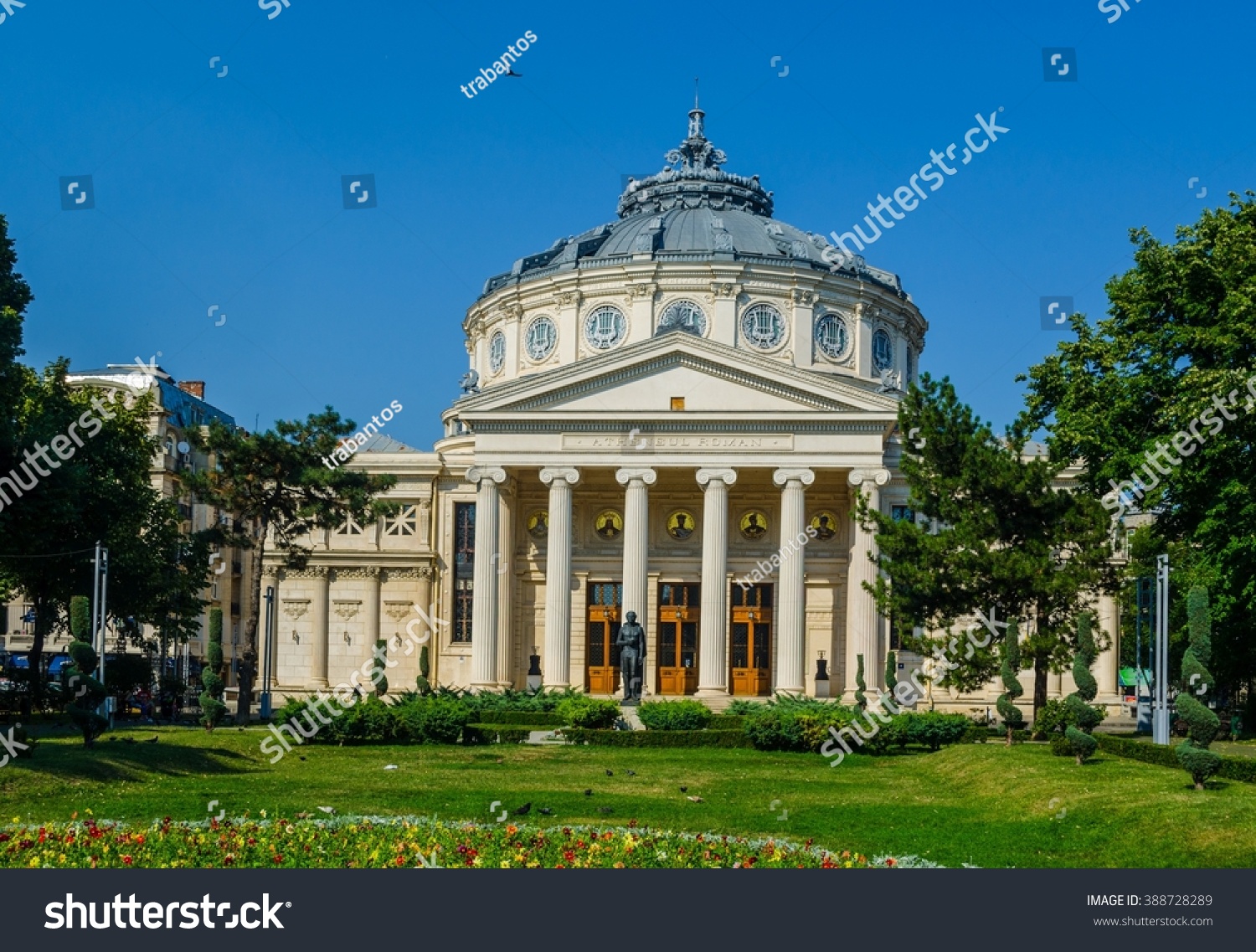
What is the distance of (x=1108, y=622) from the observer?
70.2m

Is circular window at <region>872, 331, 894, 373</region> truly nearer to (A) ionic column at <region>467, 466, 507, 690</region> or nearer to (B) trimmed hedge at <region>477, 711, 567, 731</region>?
(A) ionic column at <region>467, 466, 507, 690</region>

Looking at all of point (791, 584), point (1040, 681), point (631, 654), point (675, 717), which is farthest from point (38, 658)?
point (1040, 681)

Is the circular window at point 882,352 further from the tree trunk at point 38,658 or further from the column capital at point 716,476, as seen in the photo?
the tree trunk at point 38,658

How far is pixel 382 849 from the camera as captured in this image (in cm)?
1884

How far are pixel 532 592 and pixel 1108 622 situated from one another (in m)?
26.0

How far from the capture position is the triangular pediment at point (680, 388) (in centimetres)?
6256

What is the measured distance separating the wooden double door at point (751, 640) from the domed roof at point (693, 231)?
17.6 m

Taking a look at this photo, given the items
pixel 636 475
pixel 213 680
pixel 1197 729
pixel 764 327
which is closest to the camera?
pixel 1197 729

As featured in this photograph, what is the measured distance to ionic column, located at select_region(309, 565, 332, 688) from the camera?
74.1 meters

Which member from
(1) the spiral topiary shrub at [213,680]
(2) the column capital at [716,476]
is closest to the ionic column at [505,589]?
(2) the column capital at [716,476]

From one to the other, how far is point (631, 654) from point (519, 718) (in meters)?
5.01

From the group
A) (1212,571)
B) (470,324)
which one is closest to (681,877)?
(1212,571)

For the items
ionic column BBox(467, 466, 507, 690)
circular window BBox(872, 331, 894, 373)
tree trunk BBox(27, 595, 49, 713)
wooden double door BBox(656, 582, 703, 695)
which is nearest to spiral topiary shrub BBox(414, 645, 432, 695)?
ionic column BBox(467, 466, 507, 690)

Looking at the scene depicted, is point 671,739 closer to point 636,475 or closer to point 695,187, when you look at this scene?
point 636,475
